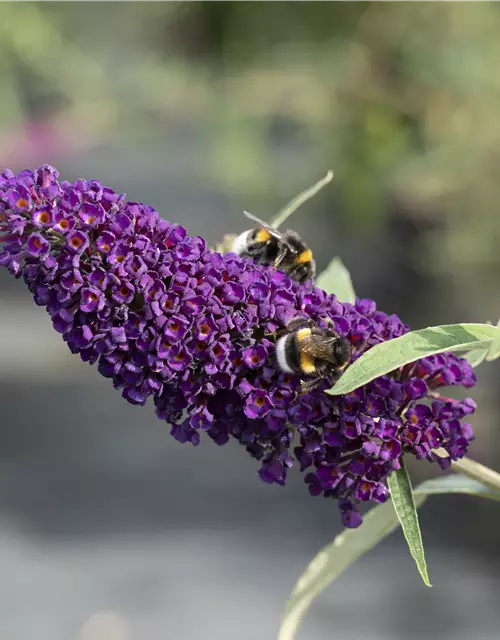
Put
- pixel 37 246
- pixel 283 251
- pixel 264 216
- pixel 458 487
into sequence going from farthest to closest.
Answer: pixel 264 216 < pixel 283 251 < pixel 458 487 < pixel 37 246

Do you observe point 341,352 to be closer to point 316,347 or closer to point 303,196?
point 316,347

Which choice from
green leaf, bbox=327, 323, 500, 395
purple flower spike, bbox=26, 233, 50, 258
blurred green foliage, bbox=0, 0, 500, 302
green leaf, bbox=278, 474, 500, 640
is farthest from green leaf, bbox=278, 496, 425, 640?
blurred green foliage, bbox=0, 0, 500, 302

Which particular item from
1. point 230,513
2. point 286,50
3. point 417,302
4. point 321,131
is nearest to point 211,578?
point 230,513

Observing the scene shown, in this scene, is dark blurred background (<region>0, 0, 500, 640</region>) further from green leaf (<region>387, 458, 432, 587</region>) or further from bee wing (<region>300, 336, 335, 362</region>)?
bee wing (<region>300, 336, 335, 362</region>)

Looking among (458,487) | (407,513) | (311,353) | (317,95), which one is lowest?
(407,513)

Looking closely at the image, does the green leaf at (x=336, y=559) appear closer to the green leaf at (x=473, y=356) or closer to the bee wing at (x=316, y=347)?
the green leaf at (x=473, y=356)

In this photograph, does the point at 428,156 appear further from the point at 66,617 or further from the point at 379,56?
the point at 66,617

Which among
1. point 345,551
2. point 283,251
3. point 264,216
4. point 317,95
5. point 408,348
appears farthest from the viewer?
point 264,216

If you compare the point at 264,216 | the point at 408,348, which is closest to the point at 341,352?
the point at 408,348
